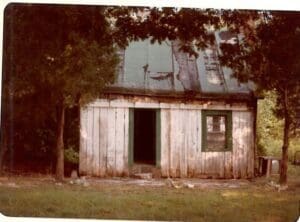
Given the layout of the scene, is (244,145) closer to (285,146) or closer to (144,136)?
(285,146)

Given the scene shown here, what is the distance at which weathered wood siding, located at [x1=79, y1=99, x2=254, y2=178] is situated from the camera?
2871mm

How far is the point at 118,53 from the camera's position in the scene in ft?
9.32

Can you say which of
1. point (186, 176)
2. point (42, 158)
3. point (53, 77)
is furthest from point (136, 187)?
point (53, 77)

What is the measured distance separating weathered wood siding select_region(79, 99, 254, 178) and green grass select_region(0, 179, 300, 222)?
9cm

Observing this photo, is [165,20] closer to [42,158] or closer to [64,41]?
[64,41]

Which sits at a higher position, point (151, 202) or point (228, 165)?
point (228, 165)

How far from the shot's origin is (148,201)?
283 centimetres

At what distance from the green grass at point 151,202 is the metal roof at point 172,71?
1.55ft

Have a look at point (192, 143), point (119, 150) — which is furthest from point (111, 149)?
point (192, 143)

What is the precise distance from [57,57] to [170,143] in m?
0.67

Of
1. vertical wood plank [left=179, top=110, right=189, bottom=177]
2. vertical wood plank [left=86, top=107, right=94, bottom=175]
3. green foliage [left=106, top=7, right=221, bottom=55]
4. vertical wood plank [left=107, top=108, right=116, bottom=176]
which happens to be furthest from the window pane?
vertical wood plank [left=86, top=107, right=94, bottom=175]

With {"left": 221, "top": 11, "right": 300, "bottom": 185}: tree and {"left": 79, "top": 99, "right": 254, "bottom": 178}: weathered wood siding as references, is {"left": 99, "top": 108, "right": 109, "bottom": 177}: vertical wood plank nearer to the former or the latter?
{"left": 79, "top": 99, "right": 254, "bottom": 178}: weathered wood siding

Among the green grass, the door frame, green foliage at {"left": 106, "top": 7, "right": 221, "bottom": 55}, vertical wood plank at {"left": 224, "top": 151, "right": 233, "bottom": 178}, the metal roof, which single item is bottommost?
the green grass

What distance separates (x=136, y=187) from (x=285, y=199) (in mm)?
691
